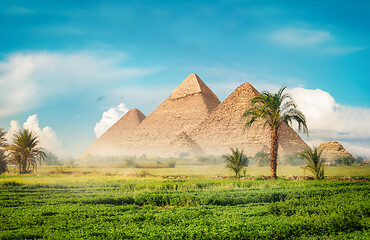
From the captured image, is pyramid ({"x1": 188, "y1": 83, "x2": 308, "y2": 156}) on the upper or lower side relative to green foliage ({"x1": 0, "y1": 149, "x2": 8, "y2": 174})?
upper

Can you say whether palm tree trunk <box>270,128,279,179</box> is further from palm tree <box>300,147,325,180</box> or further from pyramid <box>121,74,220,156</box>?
pyramid <box>121,74,220,156</box>

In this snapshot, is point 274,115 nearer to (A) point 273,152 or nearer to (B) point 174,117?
(A) point 273,152

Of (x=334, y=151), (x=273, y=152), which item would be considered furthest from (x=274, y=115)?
(x=334, y=151)

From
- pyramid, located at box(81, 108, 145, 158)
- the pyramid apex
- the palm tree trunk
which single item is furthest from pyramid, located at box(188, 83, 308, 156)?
the palm tree trunk

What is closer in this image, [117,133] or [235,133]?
[235,133]

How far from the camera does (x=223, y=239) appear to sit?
776cm

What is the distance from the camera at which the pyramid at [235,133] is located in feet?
311

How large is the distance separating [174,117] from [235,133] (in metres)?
42.8

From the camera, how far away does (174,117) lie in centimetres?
13850

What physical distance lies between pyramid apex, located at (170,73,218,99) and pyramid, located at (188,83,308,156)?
29.0 m

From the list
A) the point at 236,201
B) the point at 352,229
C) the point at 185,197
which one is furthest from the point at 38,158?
the point at 352,229

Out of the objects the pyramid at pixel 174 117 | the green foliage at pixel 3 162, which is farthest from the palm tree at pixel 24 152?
the pyramid at pixel 174 117

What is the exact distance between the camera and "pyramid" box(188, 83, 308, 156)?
3735 inches

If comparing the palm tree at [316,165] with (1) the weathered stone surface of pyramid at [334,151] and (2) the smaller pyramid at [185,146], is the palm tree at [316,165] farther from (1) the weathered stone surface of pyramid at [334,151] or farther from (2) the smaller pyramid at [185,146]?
(2) the smaller pyramid at [185,146]
